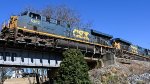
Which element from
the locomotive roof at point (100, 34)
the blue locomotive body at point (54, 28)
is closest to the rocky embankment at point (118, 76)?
the blue locomotive body at point (54, 28)

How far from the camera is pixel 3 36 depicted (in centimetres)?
2586

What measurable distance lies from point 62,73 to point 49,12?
98.9 ft

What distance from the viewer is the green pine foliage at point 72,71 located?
966 inches

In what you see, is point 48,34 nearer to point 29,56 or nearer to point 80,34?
point 29,56

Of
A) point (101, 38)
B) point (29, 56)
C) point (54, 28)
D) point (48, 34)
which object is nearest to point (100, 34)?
point (101, 38)

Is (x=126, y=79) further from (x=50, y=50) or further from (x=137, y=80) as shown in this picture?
(x=50, y=50)

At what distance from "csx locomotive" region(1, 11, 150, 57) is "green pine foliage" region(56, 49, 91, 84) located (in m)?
2.86

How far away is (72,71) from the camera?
82.1 ft

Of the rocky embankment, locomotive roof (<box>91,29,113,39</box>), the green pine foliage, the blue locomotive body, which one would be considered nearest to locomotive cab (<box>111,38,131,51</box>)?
locomotive roof (<box>91,29,113,39</box>)

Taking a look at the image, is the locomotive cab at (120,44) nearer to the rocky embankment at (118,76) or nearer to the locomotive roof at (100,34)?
the locomotive roof at (100,34)

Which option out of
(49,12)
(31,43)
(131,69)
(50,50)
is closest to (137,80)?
(131,69)

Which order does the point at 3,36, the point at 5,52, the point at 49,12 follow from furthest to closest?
the point at 49,12 < the point at 3,36 < the point at 5,52

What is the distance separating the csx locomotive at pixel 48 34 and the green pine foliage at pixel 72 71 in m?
2.86

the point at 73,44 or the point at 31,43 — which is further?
the point at 73,44
